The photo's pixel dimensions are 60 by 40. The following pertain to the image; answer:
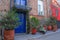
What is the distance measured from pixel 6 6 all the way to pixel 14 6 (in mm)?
974

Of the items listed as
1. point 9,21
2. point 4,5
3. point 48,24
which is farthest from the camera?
point 48,24

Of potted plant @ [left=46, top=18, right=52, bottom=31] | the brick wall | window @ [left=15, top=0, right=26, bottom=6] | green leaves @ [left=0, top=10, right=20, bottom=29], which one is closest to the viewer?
green leaves @ [left=0, top=10, right=20, bottom=29]

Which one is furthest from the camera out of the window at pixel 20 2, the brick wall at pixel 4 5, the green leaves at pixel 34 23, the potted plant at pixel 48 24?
the potted plant at pixel 48 24

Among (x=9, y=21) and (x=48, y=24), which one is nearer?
(x=9, y=21)

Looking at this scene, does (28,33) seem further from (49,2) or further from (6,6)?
(49,2)

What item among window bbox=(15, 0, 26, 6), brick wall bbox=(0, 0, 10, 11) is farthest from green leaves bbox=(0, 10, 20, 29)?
window bbox=(15, 0, 26, 6)

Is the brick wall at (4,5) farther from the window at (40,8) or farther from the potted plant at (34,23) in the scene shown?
the window at (40,8)

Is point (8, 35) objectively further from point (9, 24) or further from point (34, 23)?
point (34, 23)

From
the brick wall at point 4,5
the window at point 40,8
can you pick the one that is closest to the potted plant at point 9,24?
the brick wall at point 4,5

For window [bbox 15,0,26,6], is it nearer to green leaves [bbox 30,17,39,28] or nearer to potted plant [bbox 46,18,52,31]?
green leaves [bbox 30,17,39,28]

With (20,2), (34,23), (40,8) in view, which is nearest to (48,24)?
(40,8)

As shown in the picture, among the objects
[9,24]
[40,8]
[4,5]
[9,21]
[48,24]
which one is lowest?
[48,24]

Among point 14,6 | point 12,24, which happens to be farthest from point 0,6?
point 12,24

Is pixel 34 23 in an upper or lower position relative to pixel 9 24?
lower
